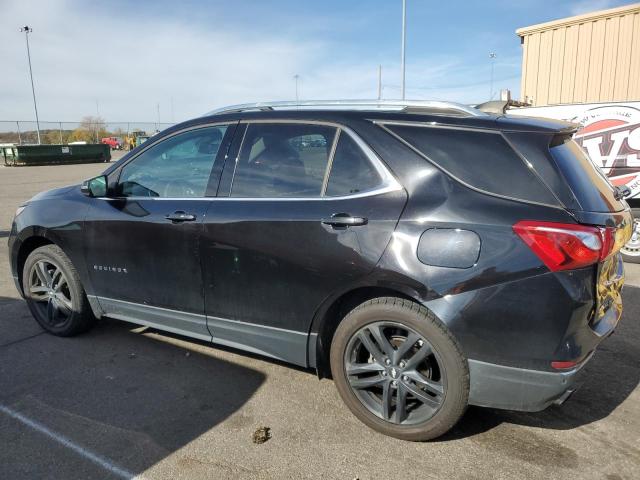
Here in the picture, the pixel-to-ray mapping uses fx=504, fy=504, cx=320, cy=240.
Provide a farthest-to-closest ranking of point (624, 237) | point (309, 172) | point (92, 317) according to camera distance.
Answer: point (92, 317), point (309, 172), point (624, 237)

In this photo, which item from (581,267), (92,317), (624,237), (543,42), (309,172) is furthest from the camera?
(543,42)

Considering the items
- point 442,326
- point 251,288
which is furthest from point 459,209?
point 251,288

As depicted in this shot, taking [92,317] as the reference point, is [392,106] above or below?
above

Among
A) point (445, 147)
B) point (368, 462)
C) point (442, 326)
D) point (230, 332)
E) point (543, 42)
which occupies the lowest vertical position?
point (368, 462)

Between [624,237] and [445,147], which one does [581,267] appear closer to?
[624,237]

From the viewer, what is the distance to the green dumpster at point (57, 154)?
2944 cm

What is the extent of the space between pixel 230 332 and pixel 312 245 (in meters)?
0.93

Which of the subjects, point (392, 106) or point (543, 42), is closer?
point (392, 106)

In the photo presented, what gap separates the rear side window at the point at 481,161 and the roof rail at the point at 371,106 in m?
0.20

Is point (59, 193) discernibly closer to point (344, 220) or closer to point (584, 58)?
point (344, 220)

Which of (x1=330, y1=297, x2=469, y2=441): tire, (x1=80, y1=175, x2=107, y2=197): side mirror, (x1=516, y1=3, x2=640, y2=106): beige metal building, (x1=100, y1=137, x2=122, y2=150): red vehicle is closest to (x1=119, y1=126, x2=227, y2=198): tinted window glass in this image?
(x1=80, y1=175, x2=107, y2=197): side mirror

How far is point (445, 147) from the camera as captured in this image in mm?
2682

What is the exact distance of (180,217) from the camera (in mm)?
3381

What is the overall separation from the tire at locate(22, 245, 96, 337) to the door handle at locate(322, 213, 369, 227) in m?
2.43
